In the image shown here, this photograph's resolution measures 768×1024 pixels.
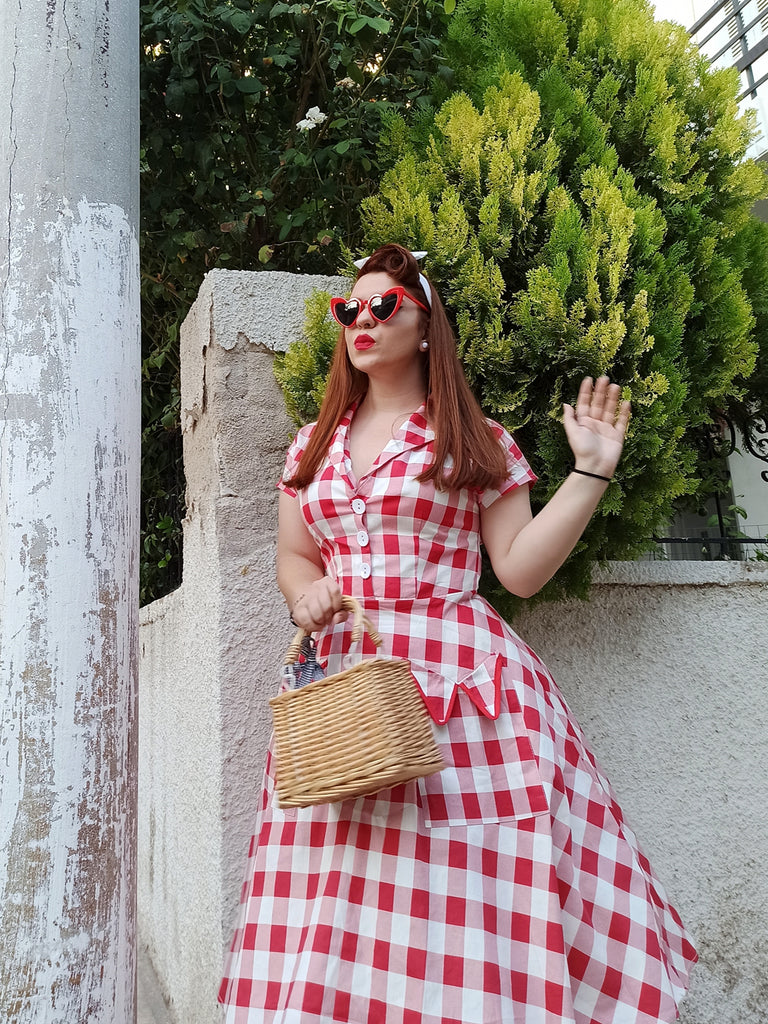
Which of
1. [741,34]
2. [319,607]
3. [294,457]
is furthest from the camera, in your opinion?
[741,34]

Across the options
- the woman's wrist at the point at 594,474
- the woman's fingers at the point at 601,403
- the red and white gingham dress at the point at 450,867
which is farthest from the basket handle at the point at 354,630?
the woman's fingers at the point at 601,403

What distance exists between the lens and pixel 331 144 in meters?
3.34

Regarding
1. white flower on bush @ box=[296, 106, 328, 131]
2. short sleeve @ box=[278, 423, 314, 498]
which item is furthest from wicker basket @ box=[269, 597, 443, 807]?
white flower on bush @ box=[296, 106, 328, 131]

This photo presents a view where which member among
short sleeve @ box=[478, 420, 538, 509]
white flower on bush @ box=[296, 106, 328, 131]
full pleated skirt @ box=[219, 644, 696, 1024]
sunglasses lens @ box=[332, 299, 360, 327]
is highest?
white flower on bush @ box=[296, 106, 328, 131]

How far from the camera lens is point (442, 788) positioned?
1.54m

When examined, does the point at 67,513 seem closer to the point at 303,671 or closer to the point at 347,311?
the point at 303,671

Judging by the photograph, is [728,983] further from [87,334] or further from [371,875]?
[87,334]

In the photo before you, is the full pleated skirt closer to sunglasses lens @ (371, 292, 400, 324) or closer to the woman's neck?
the woman's neck

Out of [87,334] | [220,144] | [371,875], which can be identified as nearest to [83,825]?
[371,875]

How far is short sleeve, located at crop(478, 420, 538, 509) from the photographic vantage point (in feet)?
6.21

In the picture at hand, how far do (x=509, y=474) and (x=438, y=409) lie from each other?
0.23m

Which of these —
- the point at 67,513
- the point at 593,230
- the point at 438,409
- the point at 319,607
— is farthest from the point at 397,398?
the point at 67,513

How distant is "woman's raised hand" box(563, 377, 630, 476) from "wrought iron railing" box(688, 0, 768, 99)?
7525mm

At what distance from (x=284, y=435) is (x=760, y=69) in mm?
8152
